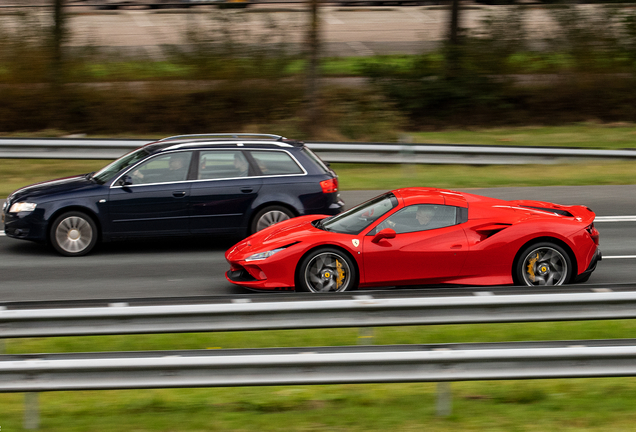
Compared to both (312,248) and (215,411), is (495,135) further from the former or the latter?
(215,411)

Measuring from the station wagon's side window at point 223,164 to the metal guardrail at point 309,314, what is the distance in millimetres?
5737

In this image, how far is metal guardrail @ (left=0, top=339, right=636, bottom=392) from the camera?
455 cm

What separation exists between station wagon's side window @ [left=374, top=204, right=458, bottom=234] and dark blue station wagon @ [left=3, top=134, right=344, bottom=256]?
2.58m

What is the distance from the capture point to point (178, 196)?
10.5 metres

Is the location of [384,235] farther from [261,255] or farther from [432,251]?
[261,255]

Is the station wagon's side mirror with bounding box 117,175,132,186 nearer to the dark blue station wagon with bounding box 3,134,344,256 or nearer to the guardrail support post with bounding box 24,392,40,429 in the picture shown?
the dark blue station wagon with bounding box 3,134,344,256

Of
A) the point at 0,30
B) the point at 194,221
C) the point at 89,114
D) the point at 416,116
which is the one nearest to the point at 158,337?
the point at 194,221

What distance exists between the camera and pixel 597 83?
77.3 feet

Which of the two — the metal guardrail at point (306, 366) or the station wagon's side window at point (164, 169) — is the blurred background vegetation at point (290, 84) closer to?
the station wagon's side window at point (164, 169)

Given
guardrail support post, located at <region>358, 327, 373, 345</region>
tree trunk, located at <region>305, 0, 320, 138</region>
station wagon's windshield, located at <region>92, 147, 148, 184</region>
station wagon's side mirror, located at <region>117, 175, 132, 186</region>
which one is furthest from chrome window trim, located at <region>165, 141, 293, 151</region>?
tree trunk, located at <region>305, 0, 320, 138</region>

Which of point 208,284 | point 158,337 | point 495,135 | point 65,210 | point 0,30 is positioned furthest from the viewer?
point 495,135

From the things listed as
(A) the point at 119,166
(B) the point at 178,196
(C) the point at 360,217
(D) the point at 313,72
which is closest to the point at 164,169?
(B) the point at 178,196

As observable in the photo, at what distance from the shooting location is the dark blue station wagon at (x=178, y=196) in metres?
10.4

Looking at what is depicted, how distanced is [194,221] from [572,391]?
6366mm
